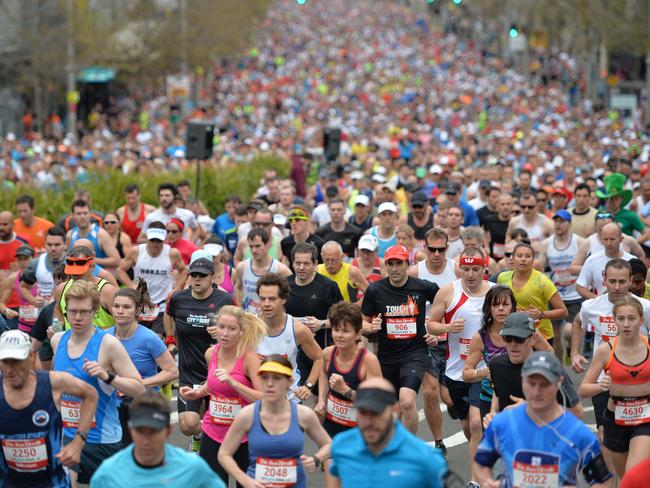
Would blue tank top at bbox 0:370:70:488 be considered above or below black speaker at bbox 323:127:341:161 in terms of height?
above

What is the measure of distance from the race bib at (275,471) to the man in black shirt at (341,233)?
771 centimetres

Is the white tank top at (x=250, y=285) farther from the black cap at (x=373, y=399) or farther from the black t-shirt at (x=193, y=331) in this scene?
the black cap at (x=373, y=399)

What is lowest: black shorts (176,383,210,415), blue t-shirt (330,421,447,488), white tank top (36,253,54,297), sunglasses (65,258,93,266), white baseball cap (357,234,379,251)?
black shorts (176,383,210,415)

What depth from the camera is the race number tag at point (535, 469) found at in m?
6.40

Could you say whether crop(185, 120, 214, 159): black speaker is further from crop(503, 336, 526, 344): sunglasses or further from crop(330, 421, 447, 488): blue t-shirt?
crop(330, 421, 447, 488): blue t-shirt

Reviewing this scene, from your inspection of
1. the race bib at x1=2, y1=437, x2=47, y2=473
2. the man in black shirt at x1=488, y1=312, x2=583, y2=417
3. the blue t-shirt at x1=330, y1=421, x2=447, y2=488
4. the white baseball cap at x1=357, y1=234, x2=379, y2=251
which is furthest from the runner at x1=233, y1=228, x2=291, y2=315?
the blue t-shirt at x1=330, y1=421, x2=447, y2=488

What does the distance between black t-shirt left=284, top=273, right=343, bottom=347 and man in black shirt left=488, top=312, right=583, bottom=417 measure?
2.62 meters

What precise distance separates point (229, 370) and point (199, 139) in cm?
1240

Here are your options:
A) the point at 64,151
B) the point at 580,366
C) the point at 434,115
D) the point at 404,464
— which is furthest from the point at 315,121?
the point at 404,464

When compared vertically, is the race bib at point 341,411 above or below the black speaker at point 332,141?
above

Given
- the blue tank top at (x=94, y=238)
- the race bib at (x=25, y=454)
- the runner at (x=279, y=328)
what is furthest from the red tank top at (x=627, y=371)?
the blue tank top at (x=94, y=238)

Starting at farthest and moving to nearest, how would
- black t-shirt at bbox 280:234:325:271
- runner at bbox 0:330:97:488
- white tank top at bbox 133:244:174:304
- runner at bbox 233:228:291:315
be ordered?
black t-shirt at bbox 280:234:325:271 < white tank top at bbox 133:244:174:304 < runner at bbox 233:228:291:315 < runner at bbox 0:330:97:488

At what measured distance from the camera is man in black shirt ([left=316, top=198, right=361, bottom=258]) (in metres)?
14.7

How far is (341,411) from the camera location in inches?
344
